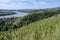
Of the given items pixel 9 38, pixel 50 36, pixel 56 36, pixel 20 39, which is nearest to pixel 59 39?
pixel 56 36

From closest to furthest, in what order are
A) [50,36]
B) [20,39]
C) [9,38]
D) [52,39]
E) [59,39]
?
[59,39] → [52,39] → [50,36] → [20,39] → [9,38]

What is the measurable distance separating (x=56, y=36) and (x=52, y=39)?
0.46ft

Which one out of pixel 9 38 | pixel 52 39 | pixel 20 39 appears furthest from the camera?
pixel 9 38

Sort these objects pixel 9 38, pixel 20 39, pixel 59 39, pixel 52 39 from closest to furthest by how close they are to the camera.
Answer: pixel 59 39 → pixel 52 39 → pixel 20 39 → pixel 9 38

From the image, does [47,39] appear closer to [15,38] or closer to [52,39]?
[52,39]

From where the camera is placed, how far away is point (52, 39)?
14.4 feet

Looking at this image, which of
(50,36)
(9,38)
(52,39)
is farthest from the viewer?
(9,38)

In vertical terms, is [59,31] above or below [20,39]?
above

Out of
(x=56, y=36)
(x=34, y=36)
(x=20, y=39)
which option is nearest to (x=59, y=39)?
(x=56, y=36)

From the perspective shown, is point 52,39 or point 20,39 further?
point 20,39

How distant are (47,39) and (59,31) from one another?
383 millimetres

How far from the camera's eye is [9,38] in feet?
18.1

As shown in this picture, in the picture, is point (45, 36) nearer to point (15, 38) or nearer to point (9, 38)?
point (15, 38)

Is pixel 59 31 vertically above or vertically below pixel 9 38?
above
